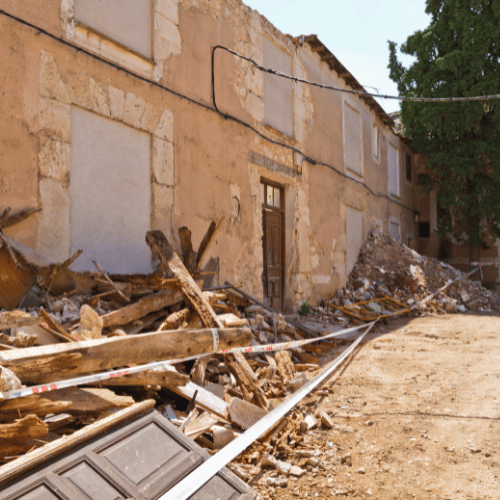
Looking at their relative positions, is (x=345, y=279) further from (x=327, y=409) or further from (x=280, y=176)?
(x=327, y=409)

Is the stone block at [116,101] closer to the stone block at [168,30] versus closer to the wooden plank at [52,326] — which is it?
the stone block at [168,30]

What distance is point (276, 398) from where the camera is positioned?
4.79 metres

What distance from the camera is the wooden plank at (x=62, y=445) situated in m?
2.13

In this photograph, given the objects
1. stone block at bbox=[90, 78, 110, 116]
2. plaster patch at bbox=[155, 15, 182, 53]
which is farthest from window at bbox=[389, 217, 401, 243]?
stone block at bbox=[90, 78, 110, 116]

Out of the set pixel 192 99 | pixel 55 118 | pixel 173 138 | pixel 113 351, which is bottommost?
pixel 113 351

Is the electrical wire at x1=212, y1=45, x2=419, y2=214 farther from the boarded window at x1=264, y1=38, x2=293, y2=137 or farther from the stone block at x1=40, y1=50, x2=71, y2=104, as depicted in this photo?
the stone block at x1=40, y1=50, x2=71, y2=104

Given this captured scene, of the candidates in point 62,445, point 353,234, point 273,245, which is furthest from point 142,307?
point 353,234

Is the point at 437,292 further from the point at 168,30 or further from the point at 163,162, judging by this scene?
the point at 168,30

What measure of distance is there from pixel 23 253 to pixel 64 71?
7.80 feet

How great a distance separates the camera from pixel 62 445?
2375 mm

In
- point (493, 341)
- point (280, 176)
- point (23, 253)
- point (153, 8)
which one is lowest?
point (493, 341)

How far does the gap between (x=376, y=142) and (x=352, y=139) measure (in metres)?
2.62

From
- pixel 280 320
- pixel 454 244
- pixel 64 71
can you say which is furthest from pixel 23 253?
pixel 454 244

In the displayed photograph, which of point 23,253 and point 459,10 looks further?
point 459,10
